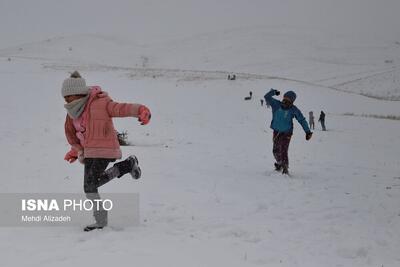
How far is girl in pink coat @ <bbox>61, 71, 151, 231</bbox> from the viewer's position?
21.4ft

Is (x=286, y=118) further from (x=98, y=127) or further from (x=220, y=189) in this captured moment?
(x=98, y=127)

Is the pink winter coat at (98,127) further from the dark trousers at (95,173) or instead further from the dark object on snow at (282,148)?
the dark object on snow at (282,148)

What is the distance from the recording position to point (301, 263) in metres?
6.06

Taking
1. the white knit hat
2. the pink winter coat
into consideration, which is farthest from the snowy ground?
the white knit hat

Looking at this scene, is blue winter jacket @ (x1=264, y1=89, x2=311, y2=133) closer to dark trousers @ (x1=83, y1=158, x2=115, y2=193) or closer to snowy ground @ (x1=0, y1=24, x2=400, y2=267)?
snowy ground @ (x1=0, y1=24, x2=400, y2=267)

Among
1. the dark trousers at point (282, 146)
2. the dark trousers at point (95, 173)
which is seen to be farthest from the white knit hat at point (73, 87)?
the dark trousers at point (282, 146)

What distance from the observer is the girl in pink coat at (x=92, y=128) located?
653cm

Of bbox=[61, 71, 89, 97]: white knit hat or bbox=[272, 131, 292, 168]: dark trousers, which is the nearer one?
bbox=[61, 71, 89, 97]: white knit hat

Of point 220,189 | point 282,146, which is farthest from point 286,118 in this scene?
point 220,189

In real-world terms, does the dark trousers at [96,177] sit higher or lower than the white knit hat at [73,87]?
lower

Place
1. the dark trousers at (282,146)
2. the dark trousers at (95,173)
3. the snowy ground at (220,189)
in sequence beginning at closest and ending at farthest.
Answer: the snowy ground at (220,189) → the dark trousers at (95,173) → the dark trousers at (282,146)

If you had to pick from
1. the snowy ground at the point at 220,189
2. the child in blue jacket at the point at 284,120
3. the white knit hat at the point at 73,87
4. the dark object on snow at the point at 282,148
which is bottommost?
the snowy ground at the point at 220,189

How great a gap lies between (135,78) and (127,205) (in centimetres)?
3864

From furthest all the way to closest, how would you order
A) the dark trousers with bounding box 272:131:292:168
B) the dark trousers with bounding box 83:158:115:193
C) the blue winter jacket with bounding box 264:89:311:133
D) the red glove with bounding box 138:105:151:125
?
the dark trousers with bounding box 272:131:292:168
the blue winter jacket with bounding box 264:89:311:133
the dark trousers with bounding box 83:158:115:193
the red glove with bounding box 138:105:151:125
